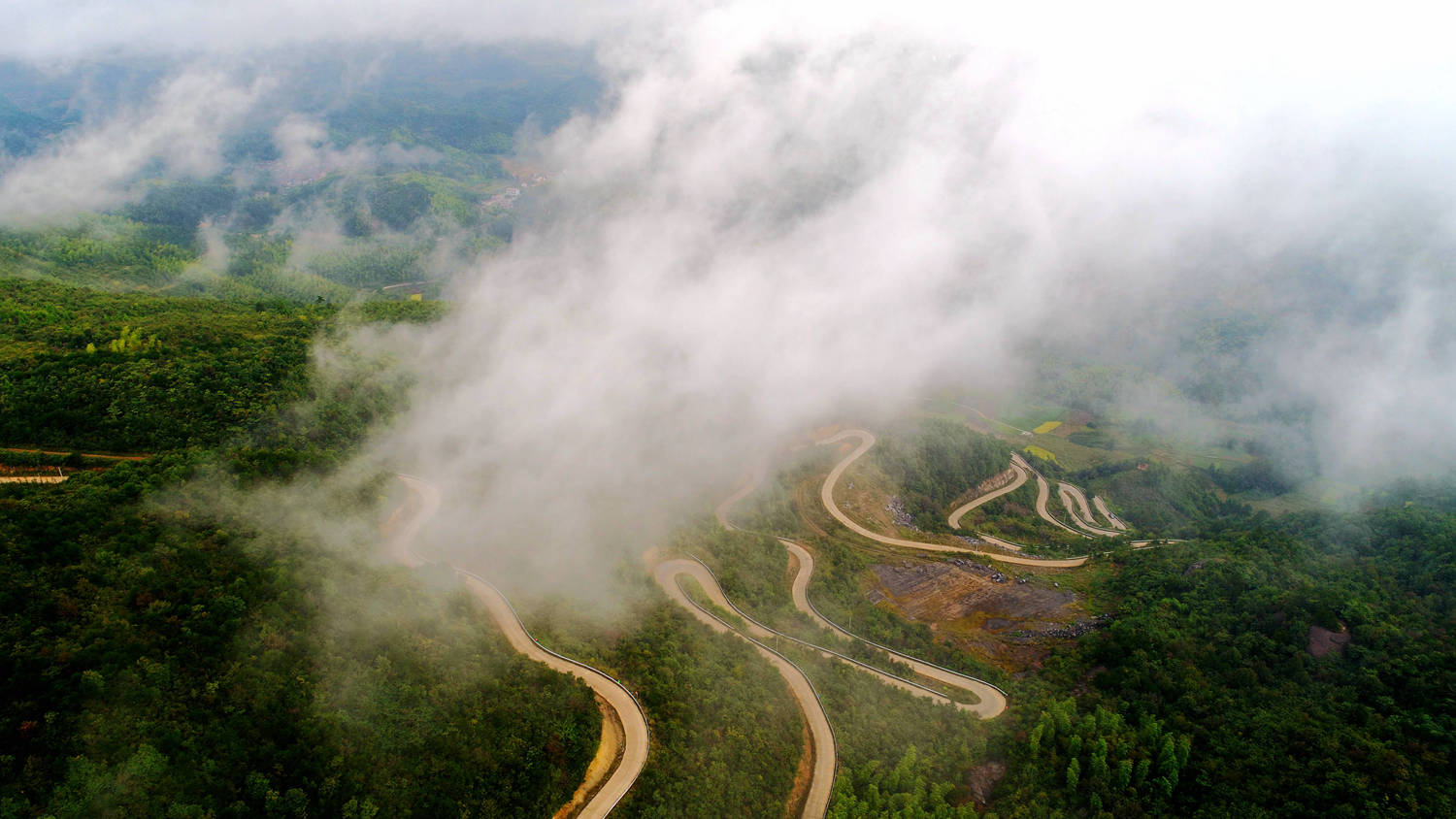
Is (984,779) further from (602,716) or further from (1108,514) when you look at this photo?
(1108,514)

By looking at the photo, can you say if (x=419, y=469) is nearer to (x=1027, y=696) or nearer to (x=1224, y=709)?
(x=1027, y=696)

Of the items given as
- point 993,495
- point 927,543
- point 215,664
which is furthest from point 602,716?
point 993,495

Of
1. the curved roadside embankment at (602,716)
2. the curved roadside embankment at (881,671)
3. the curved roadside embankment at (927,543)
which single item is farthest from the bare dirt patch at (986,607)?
the curved roadside embankment at (602,716)

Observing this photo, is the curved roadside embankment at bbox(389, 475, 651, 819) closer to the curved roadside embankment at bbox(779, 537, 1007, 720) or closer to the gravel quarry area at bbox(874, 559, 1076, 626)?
the curved roadside embankment at bbox(779, 537, 1007, 720)

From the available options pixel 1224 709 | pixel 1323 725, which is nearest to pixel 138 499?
pixel 1224 709

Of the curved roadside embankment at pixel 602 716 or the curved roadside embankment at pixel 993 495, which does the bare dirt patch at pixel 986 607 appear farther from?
the curved roadside embankment at pixel 602 716
